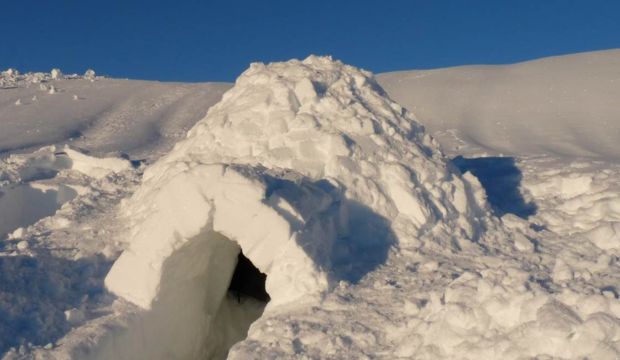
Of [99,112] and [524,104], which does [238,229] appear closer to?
[524,104]

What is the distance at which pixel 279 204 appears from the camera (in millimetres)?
4824

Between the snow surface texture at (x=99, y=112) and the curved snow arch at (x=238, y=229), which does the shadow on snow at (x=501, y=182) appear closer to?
the curved snow arch at (x=238, y=229)

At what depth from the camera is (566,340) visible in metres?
3.67

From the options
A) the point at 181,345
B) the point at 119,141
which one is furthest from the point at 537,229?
the point at 119,141

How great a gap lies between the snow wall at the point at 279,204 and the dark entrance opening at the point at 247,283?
0.21 metres

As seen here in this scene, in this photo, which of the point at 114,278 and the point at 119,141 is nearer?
the point at 114,278

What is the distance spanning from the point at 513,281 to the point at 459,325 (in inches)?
20.7

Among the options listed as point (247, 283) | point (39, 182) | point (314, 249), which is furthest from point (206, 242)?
point (39, 182)

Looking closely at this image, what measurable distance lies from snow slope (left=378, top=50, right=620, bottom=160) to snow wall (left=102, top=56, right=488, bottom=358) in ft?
18.7

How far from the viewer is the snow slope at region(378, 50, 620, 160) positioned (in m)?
12.8

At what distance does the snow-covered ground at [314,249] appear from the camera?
417 centimetres

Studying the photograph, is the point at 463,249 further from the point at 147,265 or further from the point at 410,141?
the point at 147,265

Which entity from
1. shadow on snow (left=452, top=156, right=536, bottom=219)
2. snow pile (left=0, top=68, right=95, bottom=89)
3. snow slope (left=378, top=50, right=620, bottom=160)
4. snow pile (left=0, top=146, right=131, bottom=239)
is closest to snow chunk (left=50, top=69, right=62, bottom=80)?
snow pile (left=0, top=68, right=95, bottom=89)

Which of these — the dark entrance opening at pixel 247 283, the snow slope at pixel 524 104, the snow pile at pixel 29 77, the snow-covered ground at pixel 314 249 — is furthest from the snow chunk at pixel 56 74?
the dark entrance opening at pixel 247 283
